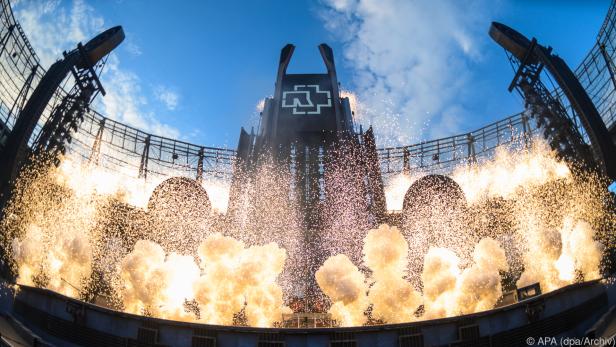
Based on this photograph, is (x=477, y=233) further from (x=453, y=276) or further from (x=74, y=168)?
(x=74, y=168)

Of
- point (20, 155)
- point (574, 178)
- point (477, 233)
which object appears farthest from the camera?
point (477, 233)

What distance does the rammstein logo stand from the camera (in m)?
48.8

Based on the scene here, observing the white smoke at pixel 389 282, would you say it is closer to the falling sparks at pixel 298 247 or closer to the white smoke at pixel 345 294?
the falling sparks at pixel 298 247

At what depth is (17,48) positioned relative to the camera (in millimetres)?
40938

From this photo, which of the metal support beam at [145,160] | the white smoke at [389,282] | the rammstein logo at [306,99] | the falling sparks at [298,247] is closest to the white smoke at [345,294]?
the falling sparks at [298,247]

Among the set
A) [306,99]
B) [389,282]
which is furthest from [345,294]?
[306,99]

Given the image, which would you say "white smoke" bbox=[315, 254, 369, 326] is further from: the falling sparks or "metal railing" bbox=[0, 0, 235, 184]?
"metal railing" bbox=[0, 0, 235, 184]

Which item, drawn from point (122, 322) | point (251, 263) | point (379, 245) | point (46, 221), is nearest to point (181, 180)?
point (46, 221)

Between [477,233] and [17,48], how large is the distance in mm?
40241

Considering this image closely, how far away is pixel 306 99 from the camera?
4959 cm

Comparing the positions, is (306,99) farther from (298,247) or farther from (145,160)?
(145,160)

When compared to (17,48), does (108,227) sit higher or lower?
lower

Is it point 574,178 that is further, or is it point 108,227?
point 108,227

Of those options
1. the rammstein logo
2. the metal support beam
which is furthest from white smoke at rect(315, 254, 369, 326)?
the metal support beam
